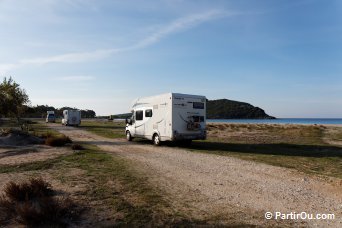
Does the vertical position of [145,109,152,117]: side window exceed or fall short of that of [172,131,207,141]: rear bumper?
it exceeds it

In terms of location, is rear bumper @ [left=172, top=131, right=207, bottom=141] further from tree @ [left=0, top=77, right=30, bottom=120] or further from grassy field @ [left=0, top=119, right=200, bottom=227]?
tree @ [left=0, top=77, right=30, bottom=120]

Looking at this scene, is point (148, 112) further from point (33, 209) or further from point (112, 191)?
point (33, 209)

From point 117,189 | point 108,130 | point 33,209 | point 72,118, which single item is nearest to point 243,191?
point 117,189

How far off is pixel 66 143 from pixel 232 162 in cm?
1242

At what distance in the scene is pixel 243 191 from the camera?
834 centimetres

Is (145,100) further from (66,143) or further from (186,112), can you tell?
(66,143)

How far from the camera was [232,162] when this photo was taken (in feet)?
43.9

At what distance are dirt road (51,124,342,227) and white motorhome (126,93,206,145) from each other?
6914 millimetres

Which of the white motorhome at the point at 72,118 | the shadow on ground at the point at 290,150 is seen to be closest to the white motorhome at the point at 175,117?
the shadow on ground at the point at 290,150

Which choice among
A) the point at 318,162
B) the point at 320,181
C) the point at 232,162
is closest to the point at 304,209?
the point at 320,181

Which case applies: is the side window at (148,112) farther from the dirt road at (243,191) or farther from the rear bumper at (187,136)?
the dirt road at (243,191)

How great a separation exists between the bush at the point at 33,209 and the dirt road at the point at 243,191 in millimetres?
2296

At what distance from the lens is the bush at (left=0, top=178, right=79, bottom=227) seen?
19.2ft

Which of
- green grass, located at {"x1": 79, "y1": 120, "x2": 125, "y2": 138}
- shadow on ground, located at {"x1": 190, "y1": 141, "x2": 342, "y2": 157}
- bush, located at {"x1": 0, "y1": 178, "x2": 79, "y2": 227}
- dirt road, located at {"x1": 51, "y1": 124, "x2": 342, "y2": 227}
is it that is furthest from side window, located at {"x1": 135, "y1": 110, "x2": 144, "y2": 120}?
bush, located at {"x1": 0, "y1": 178, "x2": 79, "y2": 227}
